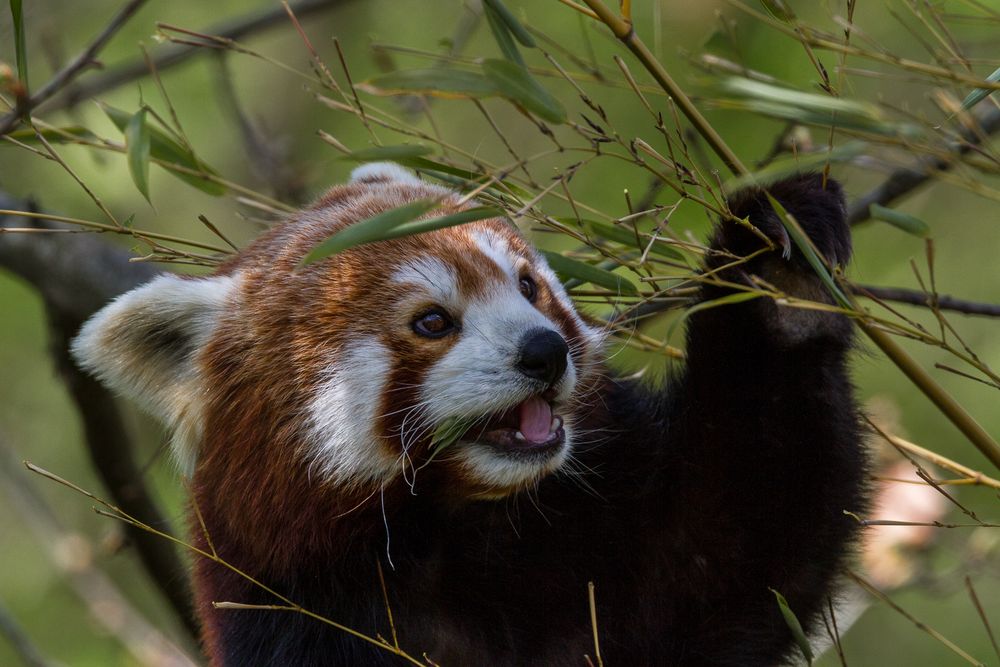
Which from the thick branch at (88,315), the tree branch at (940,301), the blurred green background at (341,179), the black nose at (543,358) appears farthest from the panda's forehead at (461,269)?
the blurred green background at (341,179)

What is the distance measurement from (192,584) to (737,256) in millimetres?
1689

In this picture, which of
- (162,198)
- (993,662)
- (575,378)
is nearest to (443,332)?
(575,378)

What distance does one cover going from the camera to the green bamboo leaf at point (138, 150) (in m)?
2.33

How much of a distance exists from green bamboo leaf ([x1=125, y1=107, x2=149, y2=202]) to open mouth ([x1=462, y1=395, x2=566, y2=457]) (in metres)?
0.88

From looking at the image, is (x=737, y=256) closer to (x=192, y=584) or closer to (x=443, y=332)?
(x=443, y=332)

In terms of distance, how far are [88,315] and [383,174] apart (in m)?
1.09

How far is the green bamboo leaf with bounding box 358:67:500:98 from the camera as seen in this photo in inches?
79.5

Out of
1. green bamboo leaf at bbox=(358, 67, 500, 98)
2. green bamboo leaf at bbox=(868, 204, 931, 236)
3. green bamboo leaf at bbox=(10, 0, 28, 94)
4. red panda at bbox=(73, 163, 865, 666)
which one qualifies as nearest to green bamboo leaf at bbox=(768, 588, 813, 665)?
red panda at bbox=(73, 163, 865, 666)

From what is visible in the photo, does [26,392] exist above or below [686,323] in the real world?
below

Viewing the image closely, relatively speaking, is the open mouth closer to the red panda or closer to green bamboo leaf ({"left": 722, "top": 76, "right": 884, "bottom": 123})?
the red panda

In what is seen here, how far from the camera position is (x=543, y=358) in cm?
241

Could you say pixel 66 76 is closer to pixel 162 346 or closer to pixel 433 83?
pixel 433 83

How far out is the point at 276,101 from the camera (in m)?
8.31

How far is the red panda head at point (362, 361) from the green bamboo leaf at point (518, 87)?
42 centimetres
